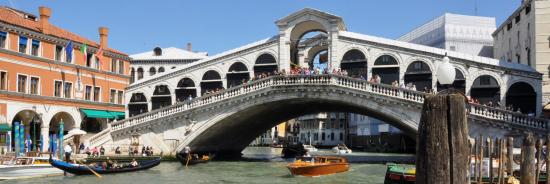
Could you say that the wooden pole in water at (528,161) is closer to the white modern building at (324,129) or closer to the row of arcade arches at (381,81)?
the row of arcade arches at (381,81)

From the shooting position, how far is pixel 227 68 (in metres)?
29.5

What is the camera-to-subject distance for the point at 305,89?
2450 centimetres

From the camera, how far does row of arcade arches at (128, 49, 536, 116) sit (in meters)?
25.0

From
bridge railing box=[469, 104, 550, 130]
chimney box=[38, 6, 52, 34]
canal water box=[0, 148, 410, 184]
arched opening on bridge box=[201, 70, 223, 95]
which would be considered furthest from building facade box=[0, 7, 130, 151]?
bridge railing box=[469, 104, 550, 130]

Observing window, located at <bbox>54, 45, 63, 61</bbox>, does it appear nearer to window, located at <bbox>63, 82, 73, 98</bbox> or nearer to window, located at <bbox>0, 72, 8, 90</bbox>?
window, located at <bbox>63, 82, 73, 98</bbox>

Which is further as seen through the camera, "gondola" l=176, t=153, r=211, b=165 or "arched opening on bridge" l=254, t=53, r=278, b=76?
"arched opening on bridge" l=254, t=53, r=278, b=76

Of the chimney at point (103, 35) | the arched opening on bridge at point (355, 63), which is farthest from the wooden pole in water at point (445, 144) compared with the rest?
the chimney at point (103, 35)

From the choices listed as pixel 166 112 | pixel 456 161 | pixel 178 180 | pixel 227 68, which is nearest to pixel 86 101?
pixel 166 112

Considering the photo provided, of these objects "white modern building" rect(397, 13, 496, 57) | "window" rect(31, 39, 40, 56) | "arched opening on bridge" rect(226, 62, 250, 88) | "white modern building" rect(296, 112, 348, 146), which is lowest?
"white modern building" rect(296, 112, 348, 146)

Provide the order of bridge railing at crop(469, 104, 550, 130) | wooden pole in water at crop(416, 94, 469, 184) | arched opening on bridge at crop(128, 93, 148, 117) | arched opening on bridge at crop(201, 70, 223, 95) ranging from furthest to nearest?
arched opening on bridge at crop(128, 93, 148, 117)
arched opening on bridge at crop(201, 70, 223, 95)
bridge railing at crop(469, 104, 550, 130)
wooden pole in water at crop(416, 94, 469, 184)

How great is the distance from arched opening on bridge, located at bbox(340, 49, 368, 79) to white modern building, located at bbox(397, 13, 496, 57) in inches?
729

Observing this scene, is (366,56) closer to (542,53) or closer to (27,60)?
(542,53)

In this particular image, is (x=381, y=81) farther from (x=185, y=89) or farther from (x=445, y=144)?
(x=445, y=144)

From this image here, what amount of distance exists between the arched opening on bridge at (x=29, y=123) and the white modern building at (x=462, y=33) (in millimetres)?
28943
